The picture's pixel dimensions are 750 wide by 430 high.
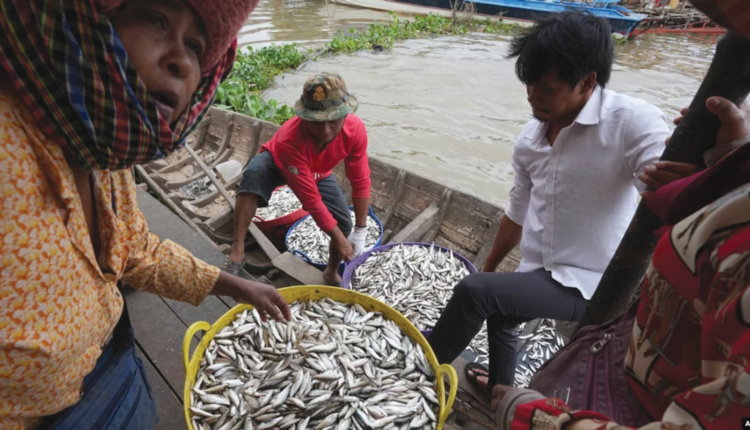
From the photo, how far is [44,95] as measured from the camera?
0.82 m

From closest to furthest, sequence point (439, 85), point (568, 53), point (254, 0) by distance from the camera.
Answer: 1. point (254, 0)
2. point (568, 53)
3. point (439, 85)

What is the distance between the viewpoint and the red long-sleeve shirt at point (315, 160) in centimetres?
325

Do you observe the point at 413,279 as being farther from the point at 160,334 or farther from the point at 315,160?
the point at 160,334

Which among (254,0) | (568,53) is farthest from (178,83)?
(568,53)

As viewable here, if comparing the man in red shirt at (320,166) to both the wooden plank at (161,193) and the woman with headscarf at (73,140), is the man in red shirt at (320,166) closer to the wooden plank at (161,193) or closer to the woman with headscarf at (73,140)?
the wooden plank at (161,193)

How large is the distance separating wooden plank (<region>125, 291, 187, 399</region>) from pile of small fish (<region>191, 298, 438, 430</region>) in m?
0.43

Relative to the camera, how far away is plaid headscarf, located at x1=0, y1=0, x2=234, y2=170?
76 centimetres

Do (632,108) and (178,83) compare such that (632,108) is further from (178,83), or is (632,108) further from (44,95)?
(44,95)

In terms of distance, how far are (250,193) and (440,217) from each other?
1841mm

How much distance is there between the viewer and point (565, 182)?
2115 millimetres

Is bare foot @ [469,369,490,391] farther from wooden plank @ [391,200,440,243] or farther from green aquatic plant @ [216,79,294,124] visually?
green aquatic plant @ [216,79,294,124]

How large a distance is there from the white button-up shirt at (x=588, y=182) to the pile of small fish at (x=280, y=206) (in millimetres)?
3251

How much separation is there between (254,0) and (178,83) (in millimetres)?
329

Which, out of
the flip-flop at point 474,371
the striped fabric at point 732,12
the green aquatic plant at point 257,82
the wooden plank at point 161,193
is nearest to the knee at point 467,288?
the flip-flop at point 474,371
